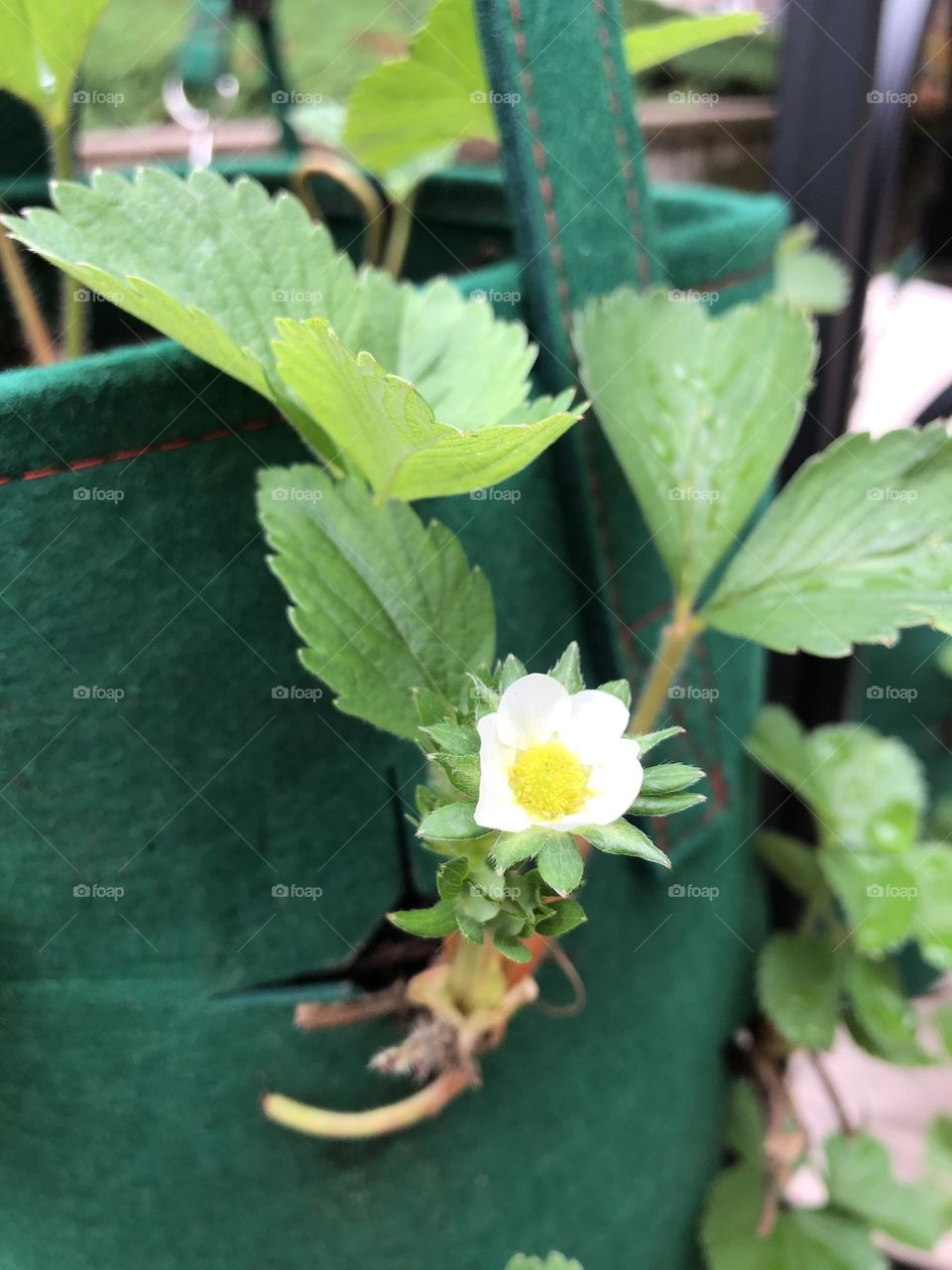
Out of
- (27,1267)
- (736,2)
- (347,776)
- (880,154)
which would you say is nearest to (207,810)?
(347,776)

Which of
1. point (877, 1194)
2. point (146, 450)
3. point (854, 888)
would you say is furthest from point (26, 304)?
point (877, 1194)

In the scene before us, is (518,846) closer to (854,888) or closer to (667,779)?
(667,779)

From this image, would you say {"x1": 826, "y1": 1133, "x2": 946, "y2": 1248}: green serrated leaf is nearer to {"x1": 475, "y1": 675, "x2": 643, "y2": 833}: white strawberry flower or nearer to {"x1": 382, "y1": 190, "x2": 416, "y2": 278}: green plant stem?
{"x1": 475, "y1": 675, "x2": 643, "y2": 833}: white strawberry flower

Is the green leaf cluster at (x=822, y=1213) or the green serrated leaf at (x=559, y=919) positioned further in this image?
the green leaf cluster at (x=822, y=1213)

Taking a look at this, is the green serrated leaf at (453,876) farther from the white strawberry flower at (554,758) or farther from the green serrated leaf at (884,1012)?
the green serrated leaf at (884,1012)

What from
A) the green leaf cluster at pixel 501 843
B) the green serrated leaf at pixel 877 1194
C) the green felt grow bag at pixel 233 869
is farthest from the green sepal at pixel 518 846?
the green serrated leaf at pixel 877 1194

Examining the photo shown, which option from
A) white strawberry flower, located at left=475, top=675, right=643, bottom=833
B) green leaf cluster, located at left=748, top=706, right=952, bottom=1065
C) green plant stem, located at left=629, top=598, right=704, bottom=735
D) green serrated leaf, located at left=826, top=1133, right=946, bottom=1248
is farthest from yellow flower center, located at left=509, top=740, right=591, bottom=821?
green serrated leaf, located at left=826, top=1133, right=946, bottom=1248
